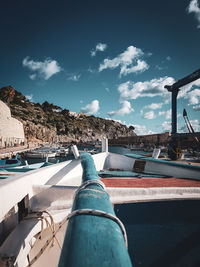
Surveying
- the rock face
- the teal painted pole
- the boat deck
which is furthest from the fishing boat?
the rock face

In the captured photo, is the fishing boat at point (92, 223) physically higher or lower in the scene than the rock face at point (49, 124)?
lower

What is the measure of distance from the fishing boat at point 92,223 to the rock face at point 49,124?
185 feet

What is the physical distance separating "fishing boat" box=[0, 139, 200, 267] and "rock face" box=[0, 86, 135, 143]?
56329mm

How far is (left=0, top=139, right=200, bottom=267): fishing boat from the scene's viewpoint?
666 millimetres

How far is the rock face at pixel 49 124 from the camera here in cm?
5715

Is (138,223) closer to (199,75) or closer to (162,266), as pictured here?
(162,266)

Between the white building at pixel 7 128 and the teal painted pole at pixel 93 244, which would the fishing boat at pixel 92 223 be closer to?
the teal painted pole at pixel 93 244

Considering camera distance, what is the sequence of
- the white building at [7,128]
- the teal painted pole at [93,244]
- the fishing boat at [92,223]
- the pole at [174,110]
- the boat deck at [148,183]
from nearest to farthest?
the teal painted pole at [93,244] → the fishing boat at [92,223] → the boat deck at [148,183] → the pole at [174,110] → the white building at [7,128]

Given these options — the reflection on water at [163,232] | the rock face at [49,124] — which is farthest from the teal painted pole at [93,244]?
the rock face at [49,124]

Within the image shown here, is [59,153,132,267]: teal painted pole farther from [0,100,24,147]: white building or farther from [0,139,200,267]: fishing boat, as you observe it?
[0,100,24,147]: white building

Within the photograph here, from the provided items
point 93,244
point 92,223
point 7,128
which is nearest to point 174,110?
point 92,223

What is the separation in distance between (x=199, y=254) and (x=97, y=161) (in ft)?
15.3

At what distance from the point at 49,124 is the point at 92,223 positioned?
79.5 meters

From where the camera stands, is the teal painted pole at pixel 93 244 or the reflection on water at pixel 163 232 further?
the reflection on water at pixel 163 232
